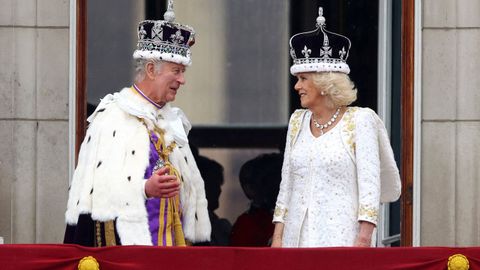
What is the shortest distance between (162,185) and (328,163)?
0.89 m

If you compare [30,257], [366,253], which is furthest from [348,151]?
[30,257]

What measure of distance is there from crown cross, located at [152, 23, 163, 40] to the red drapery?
137cm

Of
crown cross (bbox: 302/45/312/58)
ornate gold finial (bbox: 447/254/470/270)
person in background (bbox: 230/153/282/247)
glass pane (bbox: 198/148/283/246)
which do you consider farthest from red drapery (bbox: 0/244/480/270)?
glass pane (bbox: 198/148/283/246)

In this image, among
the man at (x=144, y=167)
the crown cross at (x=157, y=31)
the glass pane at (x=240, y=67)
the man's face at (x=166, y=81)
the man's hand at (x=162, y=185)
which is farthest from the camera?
the glass pane at (x=240, y=67)

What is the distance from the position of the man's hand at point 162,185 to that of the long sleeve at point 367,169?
923mm

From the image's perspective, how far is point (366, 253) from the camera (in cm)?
776

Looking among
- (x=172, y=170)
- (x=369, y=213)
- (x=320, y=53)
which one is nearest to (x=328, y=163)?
(x=369, y=213)

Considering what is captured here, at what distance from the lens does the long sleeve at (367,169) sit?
838 centimetres

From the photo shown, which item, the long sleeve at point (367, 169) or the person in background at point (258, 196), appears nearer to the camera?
the long sleeve at point (367, 169)

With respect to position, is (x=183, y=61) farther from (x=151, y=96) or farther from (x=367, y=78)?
(x=367, y=78)

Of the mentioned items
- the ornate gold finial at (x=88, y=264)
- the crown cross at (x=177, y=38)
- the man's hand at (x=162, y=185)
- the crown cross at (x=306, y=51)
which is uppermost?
the crown cross at (x=177, y=38)

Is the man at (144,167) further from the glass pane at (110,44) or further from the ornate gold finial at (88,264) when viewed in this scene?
the glass pane at (110,44)

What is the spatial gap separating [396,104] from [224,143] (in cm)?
139

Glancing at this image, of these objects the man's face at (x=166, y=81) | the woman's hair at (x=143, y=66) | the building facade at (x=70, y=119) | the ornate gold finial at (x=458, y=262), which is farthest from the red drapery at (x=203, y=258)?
the building facade at (x=70, y=119)
